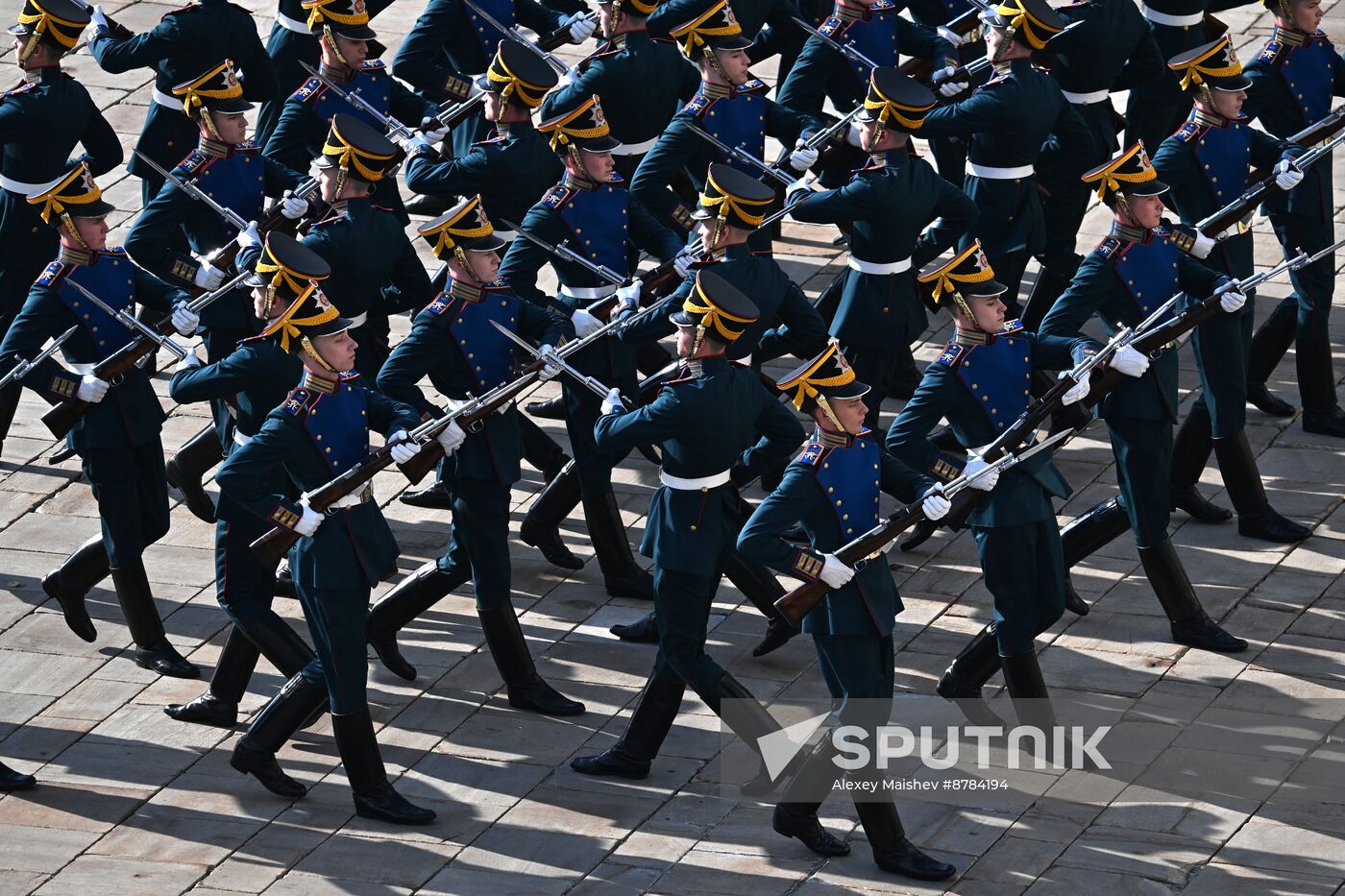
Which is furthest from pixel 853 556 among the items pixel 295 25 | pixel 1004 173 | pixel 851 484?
pixel 295 25

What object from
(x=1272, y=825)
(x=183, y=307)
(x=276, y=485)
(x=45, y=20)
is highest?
(x=45, y=20)

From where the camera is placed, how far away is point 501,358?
468 inches

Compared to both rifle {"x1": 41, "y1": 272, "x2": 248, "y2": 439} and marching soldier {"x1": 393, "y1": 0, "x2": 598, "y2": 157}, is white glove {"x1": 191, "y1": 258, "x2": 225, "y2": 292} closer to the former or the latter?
rifle {"x1": 41, "y1": 272, "x2": 248, "y2": 439}

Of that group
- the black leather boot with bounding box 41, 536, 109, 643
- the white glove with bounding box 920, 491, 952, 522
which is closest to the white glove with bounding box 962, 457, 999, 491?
the white glove with bounding box 920, 491, 952, 522

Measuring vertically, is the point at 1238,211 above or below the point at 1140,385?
above

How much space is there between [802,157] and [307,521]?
4398mm

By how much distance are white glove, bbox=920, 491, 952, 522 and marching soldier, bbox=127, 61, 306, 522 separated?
4.24 m

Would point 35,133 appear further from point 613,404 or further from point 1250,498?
point 1250,498

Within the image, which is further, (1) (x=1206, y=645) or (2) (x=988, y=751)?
(1) (x=1206, y=645)

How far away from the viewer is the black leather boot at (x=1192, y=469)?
13281 millimetres

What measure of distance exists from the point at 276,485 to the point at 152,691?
1.20m

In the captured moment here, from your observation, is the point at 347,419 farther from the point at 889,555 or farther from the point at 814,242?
the point at 814,242

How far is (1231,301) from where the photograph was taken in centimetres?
1200

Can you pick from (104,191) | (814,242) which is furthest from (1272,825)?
(104,191)
